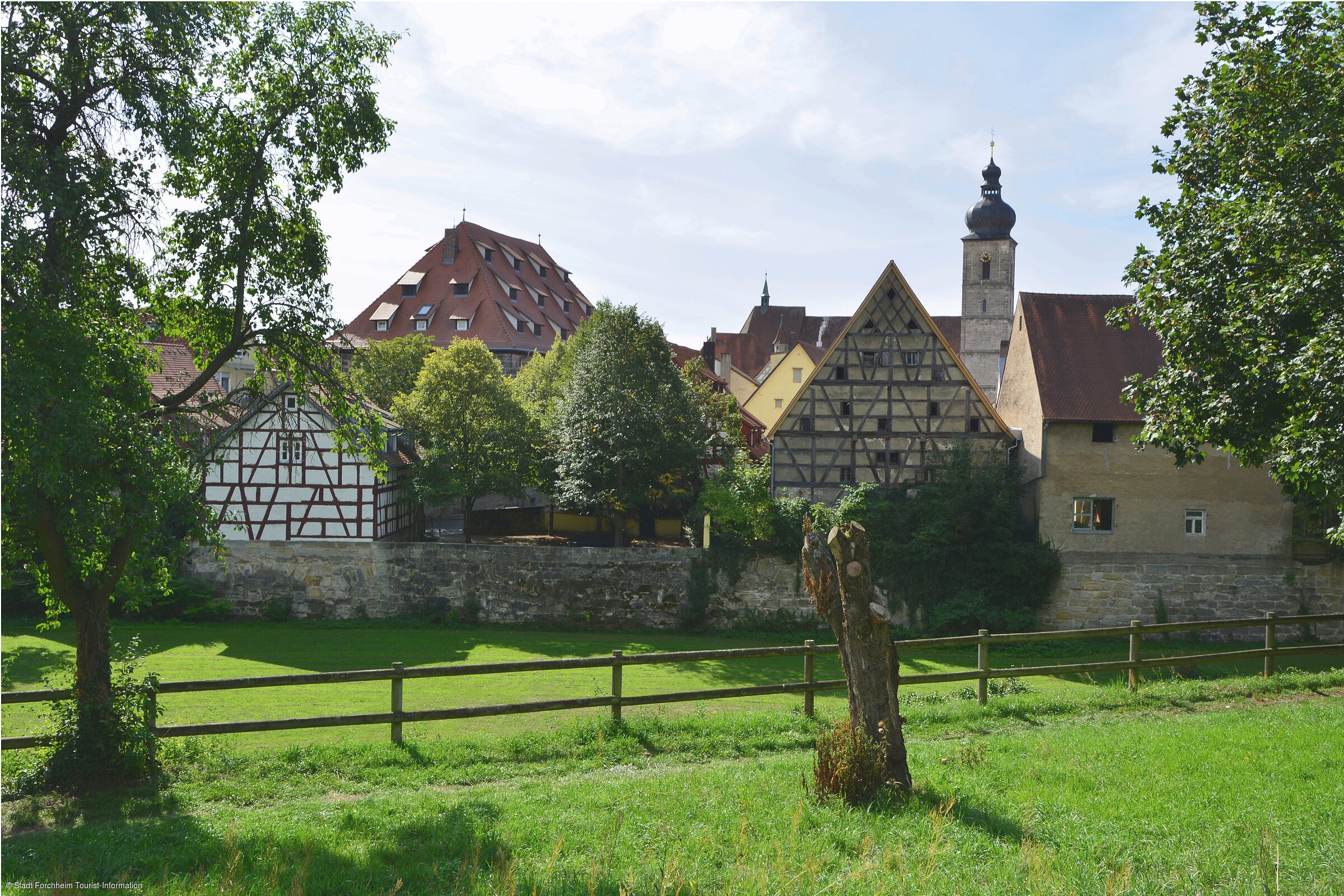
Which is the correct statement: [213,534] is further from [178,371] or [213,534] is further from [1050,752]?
[178,371]

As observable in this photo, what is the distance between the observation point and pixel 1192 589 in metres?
23.1

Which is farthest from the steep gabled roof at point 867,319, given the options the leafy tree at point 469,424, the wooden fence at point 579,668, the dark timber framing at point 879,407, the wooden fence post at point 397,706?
the wooden fence post at point 397,706

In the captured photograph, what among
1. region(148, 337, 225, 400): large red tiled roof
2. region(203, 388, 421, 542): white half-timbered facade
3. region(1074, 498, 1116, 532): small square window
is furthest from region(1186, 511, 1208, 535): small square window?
region(148, 337, 225, 400): large red tiled roof

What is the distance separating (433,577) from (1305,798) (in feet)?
67.8

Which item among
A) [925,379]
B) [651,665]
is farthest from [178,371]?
[925,379]

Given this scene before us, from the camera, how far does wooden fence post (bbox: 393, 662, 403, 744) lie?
356 inches

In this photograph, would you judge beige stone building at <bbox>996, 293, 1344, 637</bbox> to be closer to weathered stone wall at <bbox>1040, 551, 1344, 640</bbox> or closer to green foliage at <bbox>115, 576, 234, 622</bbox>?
weathered stone wall at <bbox>1040, 551, 1344, 640</bbox>

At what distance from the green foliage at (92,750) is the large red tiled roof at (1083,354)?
2212cm

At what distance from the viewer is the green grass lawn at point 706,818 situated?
5.41 m

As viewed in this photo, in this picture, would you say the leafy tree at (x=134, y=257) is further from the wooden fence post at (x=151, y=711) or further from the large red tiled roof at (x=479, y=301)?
the large red tiled roof at (x=479, y=301)

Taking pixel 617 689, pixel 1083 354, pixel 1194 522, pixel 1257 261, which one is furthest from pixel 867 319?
pixel 617 689

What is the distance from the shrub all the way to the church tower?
48343 millimetres

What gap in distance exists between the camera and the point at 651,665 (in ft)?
68.1

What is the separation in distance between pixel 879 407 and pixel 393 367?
18.7 meters
